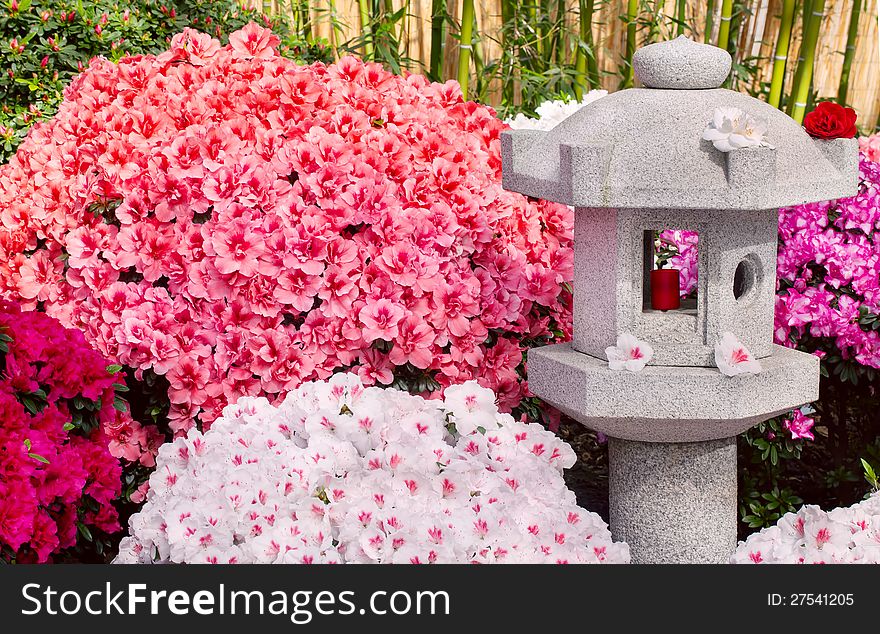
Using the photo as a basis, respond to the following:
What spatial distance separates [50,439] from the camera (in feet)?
7.87

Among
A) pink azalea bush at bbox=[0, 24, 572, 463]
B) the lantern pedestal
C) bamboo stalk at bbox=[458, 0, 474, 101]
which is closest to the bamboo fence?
bamboo stalk at bbox=[458, 0, 474, 101]

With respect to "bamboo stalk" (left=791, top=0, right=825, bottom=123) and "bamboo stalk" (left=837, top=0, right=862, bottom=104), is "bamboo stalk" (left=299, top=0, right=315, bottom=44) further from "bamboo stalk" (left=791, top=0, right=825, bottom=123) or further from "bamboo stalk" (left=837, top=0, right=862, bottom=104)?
"bamboo stalk" (left=837, top=0, right=862, bottom=104)

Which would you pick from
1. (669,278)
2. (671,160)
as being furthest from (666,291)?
(671,160)

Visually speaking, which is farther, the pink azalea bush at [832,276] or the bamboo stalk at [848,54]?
the bamboo stalk at [848,54]

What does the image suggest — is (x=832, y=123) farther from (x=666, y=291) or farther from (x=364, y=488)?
(x=364, y=488)

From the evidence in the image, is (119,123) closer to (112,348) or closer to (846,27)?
(112,348)

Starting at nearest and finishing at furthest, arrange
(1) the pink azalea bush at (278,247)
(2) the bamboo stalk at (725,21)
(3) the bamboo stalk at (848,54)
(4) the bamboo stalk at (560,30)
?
1. (1) the pink azalea bush at (278,247)
2. (2) the bamboo stalk at (725,21)
3. (4) the bamboo stalk at (560,30)
4. (3) the bamboo stalk at (848,54)

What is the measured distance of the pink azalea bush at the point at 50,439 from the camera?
2.22 m

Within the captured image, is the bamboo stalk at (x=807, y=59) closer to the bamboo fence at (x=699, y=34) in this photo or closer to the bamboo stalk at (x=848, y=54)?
the bamboo fence at (x=699, y=34)

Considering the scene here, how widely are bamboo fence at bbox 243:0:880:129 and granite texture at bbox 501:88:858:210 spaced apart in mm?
2605

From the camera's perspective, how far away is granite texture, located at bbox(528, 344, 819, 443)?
242 cm

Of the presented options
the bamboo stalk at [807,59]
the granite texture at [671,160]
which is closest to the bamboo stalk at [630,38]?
the bamboo stalk at [807,59]

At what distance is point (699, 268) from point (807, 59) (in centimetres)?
266

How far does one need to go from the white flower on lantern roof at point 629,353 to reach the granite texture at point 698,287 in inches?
1.6
